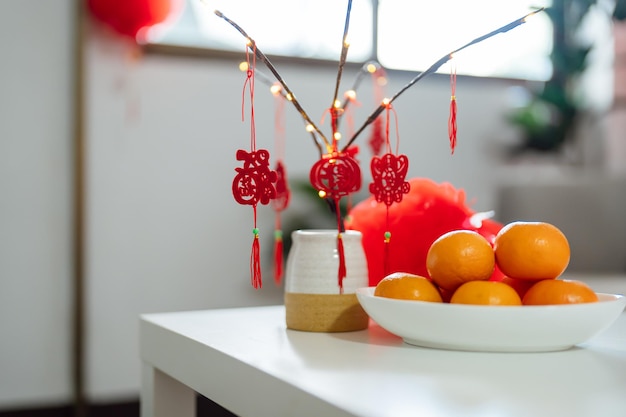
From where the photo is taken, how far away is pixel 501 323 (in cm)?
92

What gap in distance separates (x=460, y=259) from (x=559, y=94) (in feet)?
8.08

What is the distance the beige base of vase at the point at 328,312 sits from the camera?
114 cm

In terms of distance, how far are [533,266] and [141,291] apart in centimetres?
193

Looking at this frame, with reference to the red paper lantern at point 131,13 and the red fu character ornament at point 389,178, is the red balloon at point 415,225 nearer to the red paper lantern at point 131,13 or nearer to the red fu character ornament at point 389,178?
the red fu character ornament at point 389,178

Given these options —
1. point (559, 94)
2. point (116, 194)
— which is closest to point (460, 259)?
point (116, 194)

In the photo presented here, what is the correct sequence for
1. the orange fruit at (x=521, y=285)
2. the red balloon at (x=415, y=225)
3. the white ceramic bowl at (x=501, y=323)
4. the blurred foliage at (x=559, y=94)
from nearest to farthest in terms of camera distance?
the white ceramic bowl at (x=501, y=323) → the orange fruit at (x=521, y=285) → the red balloon at (x=415, y=225) → the blurred foliage at (x=559, y=94)

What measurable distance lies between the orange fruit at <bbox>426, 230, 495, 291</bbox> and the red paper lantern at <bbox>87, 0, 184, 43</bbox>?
1.83 m

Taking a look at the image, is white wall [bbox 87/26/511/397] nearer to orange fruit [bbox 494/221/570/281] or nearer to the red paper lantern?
the red paper lantern

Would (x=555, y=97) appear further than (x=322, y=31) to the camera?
Yes

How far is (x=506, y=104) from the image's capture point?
10.8 feet

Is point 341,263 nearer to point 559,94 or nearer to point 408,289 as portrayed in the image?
point 408,289

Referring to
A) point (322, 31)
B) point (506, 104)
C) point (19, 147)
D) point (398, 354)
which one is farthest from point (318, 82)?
point (398, 354)

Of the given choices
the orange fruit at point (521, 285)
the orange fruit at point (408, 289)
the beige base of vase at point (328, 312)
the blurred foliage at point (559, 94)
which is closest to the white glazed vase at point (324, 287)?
the beige base of vase at point (328, 312)

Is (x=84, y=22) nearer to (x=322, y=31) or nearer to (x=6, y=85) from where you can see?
(x=6, y=85)
